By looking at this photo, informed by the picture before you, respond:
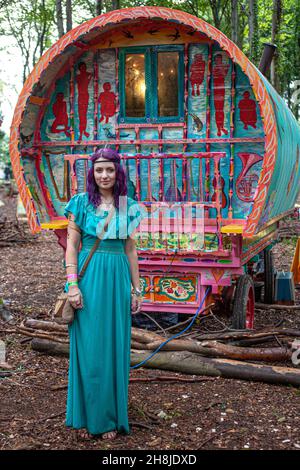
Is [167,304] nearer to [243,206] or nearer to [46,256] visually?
[243,206]

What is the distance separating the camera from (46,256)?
12133mm

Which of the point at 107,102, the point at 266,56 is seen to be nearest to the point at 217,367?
the point at 107,102

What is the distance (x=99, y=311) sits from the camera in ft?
11.7

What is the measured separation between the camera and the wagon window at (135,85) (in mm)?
6543

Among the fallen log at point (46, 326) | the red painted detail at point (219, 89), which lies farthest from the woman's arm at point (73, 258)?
the red painted detail at point (219, 89)

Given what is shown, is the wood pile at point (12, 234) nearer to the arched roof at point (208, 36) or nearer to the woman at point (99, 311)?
the arched roof at point (208, 36)

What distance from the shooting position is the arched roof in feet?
17.1

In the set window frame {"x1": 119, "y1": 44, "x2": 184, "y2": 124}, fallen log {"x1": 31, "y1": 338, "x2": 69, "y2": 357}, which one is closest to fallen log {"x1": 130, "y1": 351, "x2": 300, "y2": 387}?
fallen log {"x1": 31, "y1": 338, "x2": 69, "y2": 357}

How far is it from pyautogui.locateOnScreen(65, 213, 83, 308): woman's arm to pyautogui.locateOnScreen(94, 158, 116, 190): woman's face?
0.97 feet

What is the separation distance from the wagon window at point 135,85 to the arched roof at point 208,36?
787 millimetres

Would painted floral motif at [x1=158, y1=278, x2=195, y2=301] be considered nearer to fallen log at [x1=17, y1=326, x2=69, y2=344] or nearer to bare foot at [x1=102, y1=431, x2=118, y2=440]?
fallen log at [x1=17, y1=326, x2=69, y2=344]

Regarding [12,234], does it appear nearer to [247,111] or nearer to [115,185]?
[247,111]

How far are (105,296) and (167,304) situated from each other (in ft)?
7.63
